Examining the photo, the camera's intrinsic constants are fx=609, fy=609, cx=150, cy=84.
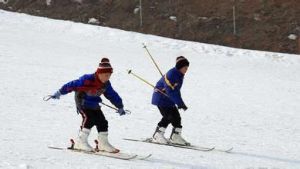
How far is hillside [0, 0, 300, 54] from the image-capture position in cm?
2717

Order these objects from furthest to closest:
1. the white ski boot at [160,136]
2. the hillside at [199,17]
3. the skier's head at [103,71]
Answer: the hillside at [199,17] → the white ski boot at [160,136] → the skier's head at [103,71]

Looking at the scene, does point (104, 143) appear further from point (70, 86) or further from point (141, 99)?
point (141, 99)

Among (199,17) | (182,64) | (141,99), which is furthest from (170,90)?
(199,17)

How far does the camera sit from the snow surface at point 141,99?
8320 mm

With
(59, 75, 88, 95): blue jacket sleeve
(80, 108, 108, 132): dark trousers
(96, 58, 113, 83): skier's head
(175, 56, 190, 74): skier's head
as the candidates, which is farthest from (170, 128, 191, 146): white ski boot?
(59, 75, 88, 95): blue jacket sleeve

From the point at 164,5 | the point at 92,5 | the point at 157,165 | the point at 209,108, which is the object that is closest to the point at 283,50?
the point at 164,5

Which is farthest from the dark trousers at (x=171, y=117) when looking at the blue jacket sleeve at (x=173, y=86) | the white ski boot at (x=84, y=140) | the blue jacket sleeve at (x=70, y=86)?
the blue jacket sleeve at (x=70, y=86)

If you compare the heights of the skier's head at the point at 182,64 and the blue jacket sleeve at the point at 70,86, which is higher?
the skier's head at the point at 182,64

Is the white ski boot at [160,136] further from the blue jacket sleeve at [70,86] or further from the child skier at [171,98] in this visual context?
the blue jacket sleeve at [70,86]

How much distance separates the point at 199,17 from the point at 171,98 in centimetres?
2041

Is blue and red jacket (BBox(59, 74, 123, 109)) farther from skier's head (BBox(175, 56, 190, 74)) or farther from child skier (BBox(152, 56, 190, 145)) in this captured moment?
skier's head (BBox(175, 56, 190, 74))

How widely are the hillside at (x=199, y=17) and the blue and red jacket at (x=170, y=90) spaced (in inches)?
682

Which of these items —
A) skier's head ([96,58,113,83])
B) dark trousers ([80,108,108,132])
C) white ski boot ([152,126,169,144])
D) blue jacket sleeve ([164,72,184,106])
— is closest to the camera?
skier's head ([96,58,113,83])

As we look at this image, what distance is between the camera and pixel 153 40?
24375 millimetres
